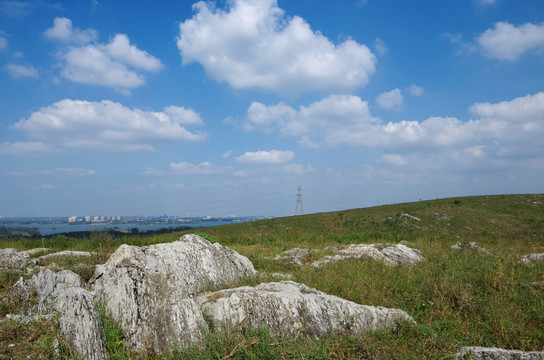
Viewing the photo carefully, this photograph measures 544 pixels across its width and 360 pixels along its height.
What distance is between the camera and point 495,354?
5.19m

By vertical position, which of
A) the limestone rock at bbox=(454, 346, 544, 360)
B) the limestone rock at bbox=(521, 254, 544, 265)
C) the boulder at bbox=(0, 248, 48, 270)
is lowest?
the limestone rock at bbox=(521, 254, 544, 265)

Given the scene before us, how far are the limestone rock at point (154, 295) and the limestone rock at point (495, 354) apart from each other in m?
4.97

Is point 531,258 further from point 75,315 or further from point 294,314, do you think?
point 75,315

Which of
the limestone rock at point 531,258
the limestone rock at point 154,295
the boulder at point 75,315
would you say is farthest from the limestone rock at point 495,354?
the limestone rock at point 531,258

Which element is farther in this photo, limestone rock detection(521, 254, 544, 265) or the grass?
limestone rock detection(521, 254, 544, 265)

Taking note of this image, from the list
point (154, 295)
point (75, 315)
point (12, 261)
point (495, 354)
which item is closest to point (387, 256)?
point (495, 354)

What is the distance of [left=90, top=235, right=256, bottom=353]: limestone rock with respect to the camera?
20.0 feet

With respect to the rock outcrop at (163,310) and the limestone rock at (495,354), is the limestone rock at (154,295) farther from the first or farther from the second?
the limestone rock at (495,354)

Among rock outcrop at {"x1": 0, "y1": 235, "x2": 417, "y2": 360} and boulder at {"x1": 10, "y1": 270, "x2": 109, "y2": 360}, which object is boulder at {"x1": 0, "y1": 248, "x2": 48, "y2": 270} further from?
boulder at {"x1": 10, "y1": 270, "x2": 109, "y2": 360}

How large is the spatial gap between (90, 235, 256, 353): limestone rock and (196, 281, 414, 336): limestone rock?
0.53m

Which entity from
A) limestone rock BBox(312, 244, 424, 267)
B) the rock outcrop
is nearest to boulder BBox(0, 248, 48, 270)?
the rock outcrop

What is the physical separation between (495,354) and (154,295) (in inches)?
271

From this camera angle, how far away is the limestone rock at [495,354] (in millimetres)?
5086

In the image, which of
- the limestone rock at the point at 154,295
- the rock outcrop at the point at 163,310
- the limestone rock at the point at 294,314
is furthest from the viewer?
the limestone rock at the point at 294,314
